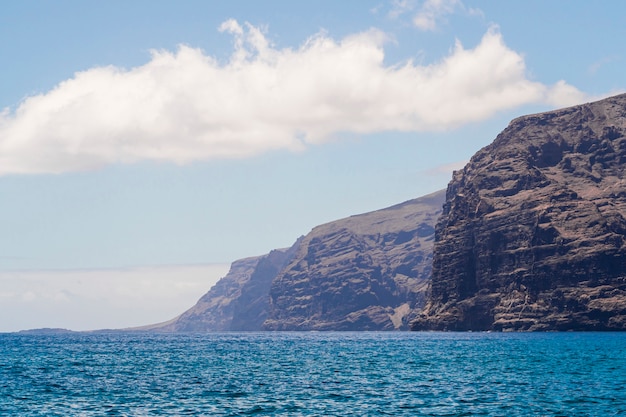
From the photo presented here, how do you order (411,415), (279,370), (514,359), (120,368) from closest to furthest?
(411,415)
(279,370)
(120,368)
(514,359)

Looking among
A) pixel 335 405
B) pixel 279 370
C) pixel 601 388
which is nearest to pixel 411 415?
pixel 335 405

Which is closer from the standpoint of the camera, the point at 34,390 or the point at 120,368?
the point at 34,390

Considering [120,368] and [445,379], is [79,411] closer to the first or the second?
[445,379]

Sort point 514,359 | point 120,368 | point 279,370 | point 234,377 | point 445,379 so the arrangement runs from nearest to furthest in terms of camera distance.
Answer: point 445,379
point 234,377
point 279,370
point 120,368
point 514,359

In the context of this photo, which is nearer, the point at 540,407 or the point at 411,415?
the point at 411,415

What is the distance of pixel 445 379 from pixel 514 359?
1378 inches

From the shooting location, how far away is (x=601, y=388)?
7081 cm

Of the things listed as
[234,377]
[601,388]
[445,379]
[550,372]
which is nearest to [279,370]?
[234,377]

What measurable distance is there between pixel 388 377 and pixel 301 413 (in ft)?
96.4

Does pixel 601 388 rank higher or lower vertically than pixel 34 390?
lower

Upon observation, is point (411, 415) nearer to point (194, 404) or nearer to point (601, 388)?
point (194, 404)

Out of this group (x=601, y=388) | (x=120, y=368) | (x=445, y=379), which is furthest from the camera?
(x=120, y=368)

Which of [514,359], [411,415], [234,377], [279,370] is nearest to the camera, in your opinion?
[411,415]

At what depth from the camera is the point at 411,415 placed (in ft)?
181
